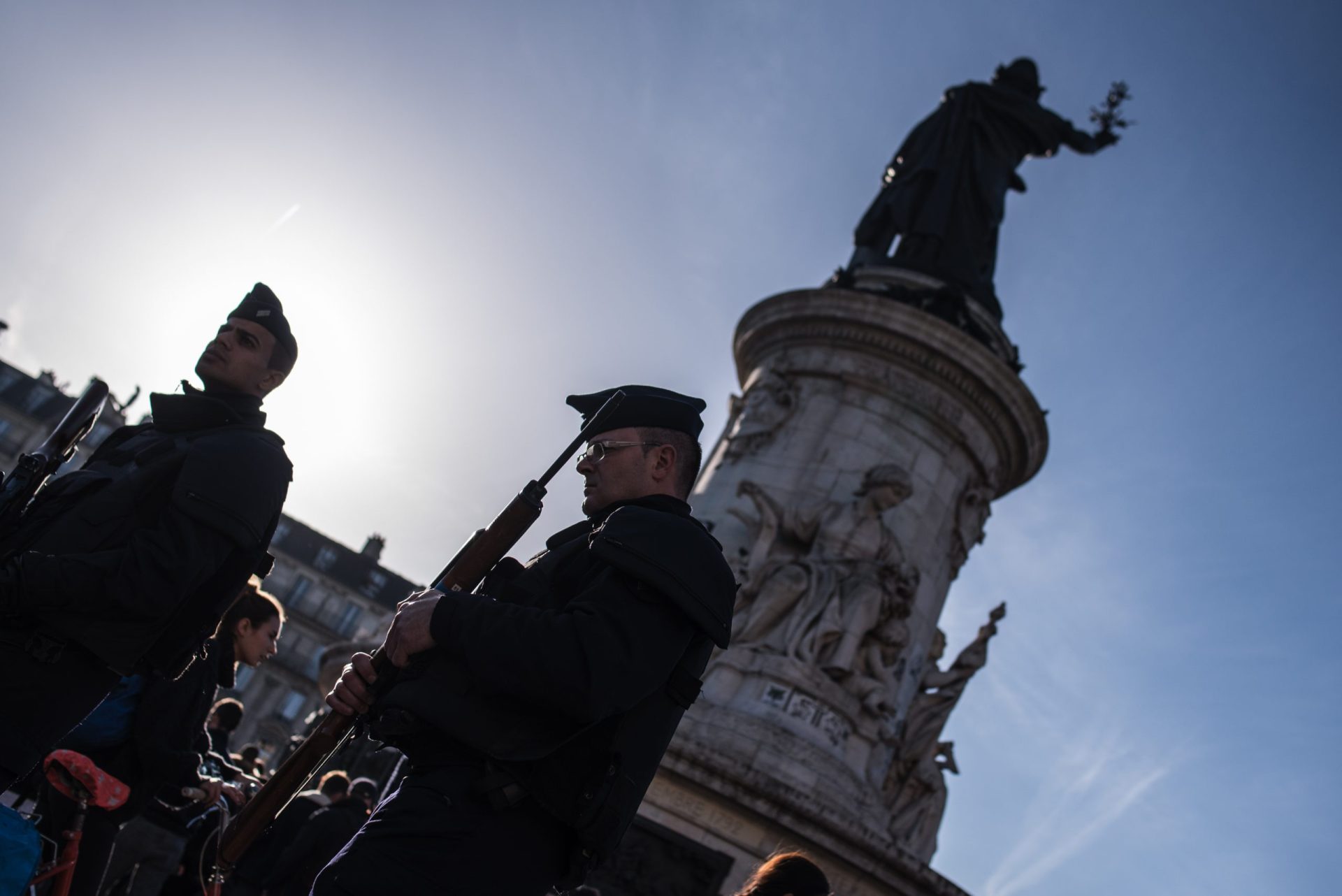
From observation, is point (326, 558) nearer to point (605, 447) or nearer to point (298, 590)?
point (298, 590)

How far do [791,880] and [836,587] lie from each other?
565cm

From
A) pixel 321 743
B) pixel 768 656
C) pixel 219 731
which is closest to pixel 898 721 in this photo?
pixel 768 656

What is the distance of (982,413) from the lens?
1131 cm

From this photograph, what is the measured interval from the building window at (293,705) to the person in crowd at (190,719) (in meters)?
45.6

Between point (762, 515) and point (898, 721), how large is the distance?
6.85 ft

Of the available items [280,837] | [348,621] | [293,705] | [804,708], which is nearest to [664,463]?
[280,837]

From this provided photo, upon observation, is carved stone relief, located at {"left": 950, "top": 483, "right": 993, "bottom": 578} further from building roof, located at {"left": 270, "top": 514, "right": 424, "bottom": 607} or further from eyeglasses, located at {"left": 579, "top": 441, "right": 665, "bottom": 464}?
building roof, located at {"left": 270, "top": 514, "right": 424, "bottom": 607}

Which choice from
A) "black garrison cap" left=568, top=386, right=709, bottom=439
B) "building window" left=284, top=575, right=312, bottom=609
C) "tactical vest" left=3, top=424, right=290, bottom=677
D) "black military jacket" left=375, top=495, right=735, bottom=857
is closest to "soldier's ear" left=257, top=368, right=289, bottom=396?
"tactical vest" left=3, top=424, right=290, bottom=677

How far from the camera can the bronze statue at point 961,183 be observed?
46.4ft

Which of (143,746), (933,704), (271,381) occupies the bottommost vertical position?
(143,746)

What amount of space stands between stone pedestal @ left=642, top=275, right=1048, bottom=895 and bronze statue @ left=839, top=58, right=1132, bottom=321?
4.54ft

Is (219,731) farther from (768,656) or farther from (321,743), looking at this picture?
(321,743)

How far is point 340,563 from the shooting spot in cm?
5497

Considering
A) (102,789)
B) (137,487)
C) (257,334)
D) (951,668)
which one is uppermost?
(951,668)
